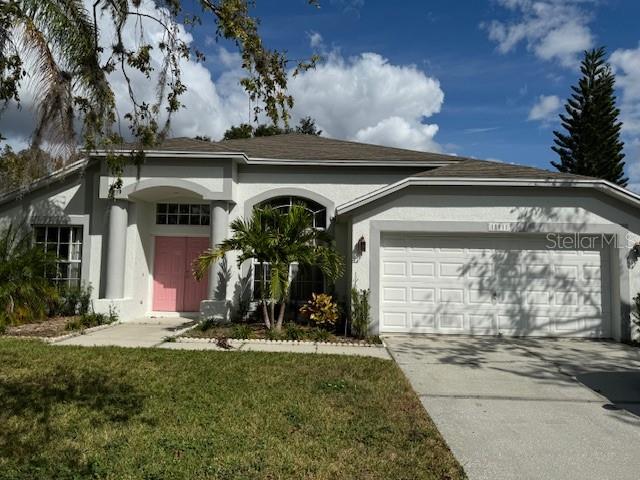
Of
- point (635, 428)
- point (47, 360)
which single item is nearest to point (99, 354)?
point (47, 360)

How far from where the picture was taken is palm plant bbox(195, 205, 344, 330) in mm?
9898

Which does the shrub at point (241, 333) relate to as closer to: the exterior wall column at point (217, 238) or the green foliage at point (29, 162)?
the exterior wall column at point (217, 238)

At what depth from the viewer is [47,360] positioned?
24.0 feet

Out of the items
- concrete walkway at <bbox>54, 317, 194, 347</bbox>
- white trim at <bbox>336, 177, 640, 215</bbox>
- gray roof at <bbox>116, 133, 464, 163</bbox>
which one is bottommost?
concrete walkway at <bbox>54, 317, 194, 347</bbox>

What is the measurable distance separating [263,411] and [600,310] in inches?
338

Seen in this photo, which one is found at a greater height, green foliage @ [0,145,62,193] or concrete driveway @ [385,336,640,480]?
green foliage @ [0,145,62,193]

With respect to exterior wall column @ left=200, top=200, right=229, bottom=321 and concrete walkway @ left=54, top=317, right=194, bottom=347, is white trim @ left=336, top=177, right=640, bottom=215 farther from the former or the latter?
concrete walkway @ left=54, top=317, right=194, bottom=347

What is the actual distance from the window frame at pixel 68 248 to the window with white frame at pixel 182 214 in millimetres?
2078

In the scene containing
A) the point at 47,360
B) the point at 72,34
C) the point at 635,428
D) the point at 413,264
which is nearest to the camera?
the point at 72,34

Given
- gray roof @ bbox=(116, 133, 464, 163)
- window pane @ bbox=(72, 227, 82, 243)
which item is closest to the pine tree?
gray roof @ bbox=(116, 133, 464, 163)

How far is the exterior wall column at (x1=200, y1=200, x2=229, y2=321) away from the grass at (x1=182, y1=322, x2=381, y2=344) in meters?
0.68

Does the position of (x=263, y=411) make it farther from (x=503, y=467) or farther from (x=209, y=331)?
(x=209, y=331)

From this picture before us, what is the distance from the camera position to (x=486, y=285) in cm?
1052

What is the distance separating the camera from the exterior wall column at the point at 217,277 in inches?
442
